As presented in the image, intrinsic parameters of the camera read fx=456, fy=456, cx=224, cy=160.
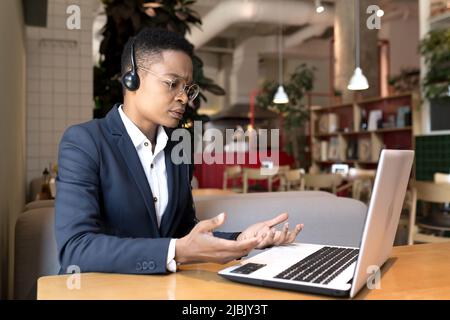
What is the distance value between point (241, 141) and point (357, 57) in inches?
138

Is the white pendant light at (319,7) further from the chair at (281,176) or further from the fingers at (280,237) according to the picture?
the fingers at (280,237)

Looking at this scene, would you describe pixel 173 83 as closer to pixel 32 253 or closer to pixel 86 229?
pixel 86 229

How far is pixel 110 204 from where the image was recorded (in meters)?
1.20

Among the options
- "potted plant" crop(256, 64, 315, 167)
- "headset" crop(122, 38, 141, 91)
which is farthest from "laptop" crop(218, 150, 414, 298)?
"potted plant" crop(256, 64, 315, 167)

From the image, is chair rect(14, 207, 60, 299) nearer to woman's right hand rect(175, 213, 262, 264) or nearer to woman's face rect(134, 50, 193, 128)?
woman's face rect(134, 50, 193, 128)

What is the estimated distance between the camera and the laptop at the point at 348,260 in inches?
30.7

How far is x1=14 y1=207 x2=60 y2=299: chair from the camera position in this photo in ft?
4.94

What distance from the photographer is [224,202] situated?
6.15 feet

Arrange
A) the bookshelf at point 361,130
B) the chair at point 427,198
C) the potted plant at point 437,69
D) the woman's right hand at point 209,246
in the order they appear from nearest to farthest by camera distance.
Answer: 1. the woman's right hand at point 209,246
2. the chair at point 427,198
3. the potted plant at point 437,69
4. the bookshelf at point 361,130

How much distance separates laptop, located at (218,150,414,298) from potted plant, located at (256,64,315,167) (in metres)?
7.86

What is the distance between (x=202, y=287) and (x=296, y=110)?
321 inches

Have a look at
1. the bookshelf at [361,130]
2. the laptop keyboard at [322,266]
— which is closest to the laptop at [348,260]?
the laptop keyboard at [322,266]

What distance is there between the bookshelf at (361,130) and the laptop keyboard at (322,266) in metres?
5.24
